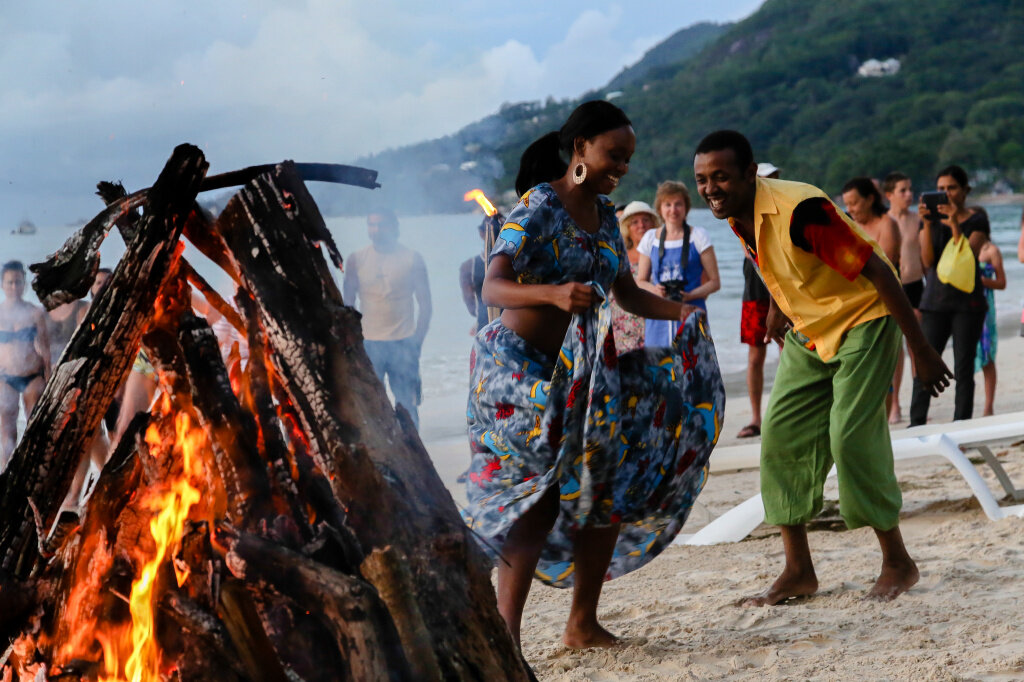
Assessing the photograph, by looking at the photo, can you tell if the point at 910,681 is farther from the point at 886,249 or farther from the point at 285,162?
the point at 886,249

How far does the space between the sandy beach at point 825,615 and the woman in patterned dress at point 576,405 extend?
273 millimetres

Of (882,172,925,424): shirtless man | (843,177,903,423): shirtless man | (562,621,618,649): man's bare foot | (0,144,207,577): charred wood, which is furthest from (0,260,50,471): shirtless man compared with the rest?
(882,172,925,424): shirtless man

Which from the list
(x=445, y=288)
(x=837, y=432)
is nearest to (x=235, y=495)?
(x=837, y=432)

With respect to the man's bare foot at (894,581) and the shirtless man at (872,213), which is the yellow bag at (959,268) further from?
the man's bare foot at (894,581)

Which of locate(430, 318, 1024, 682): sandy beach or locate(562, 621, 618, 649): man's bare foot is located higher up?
locate(562, 621, 618, 649): man's bare foot

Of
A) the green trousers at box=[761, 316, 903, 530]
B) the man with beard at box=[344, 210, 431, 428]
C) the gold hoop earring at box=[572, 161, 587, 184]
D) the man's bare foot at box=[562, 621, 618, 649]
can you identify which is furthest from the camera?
the man with beard at box=[344, 210, 431, 428]

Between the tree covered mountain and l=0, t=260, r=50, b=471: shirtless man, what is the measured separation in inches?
1095

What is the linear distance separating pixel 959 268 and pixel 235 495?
6.11m

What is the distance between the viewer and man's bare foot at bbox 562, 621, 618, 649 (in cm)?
335

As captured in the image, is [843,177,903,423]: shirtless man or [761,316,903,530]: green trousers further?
[843,177,903,423]: shirtless man

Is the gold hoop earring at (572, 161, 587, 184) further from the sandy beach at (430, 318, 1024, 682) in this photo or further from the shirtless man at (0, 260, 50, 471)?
the shirtless man at (0, 260, 50, 471)

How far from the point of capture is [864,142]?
51.8m

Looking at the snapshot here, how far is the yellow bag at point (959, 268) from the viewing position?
6902 millimetres

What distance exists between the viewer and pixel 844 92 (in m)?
59.6
